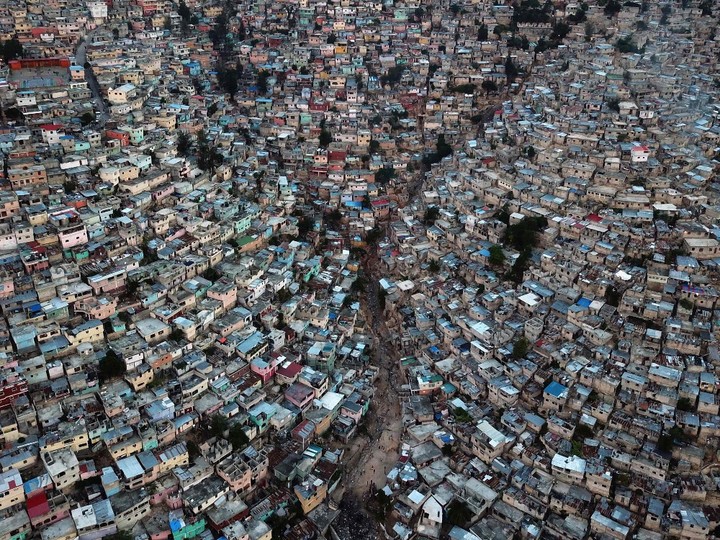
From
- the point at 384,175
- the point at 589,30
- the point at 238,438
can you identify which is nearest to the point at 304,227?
the point at 384,175

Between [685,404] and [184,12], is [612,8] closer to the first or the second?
[184,12]

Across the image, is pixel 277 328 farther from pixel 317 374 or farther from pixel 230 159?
pixel 230 159

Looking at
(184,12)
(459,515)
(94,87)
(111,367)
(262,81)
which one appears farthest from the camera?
(184,12)

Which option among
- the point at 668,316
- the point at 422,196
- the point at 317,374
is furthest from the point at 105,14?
the point at 668,316

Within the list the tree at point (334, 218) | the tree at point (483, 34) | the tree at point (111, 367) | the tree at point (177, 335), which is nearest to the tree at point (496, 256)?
the tree at point (334, 218)

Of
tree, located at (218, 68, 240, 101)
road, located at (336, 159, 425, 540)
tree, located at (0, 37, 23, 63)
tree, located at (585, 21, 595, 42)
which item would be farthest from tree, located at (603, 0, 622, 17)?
tree, located at (0, 37, 23, 63)

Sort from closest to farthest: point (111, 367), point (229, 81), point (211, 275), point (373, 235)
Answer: point (111, 367) → point (211, 275) → point (373, 235) → point (229, 81)

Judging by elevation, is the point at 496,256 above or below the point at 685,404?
above
